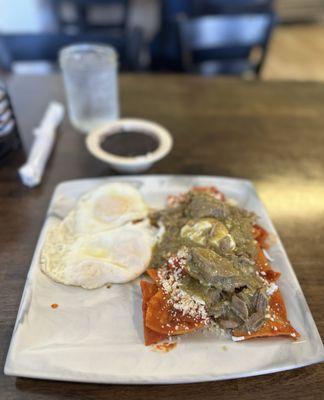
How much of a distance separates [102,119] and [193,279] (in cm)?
96

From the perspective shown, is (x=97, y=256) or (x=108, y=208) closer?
(x=97, y=256)

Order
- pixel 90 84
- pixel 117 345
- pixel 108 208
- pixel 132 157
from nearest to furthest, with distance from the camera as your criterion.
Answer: pixel 117 345
pixel 108 208
pixel 132 157
pixel 90 84

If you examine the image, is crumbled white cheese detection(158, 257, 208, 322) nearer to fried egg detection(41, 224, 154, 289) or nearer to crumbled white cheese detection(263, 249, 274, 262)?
fried egg detection(41, 224, 154, 289)

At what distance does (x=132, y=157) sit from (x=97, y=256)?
0.44 meters

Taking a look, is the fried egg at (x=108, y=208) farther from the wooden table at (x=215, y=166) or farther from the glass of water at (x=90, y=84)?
the glass of water at (x=90, y=84)

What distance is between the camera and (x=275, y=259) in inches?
36.4

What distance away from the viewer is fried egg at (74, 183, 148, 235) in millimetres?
1012

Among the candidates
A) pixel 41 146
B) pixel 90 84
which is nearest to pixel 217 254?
pixel 41 146

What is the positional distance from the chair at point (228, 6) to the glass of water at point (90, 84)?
7.77ft

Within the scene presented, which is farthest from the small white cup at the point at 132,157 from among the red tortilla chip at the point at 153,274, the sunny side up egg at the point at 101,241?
the red tortilla chip at the point at 153,274

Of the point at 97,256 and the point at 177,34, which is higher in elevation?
the point at 177,34

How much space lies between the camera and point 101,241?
0.96 meters

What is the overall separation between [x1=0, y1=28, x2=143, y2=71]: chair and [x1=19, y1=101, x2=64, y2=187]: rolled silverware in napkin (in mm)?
550

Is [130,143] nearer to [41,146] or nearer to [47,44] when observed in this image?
[41,146]
